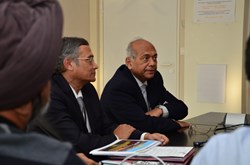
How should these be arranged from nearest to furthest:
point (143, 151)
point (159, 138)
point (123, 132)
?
point (143, 151) → point (159, 138) → point (123, 132)

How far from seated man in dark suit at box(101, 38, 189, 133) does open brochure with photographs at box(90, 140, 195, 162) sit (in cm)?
58

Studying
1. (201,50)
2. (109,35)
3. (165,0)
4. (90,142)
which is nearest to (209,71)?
(201,50)

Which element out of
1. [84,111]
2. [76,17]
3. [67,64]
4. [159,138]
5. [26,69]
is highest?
[76,17]

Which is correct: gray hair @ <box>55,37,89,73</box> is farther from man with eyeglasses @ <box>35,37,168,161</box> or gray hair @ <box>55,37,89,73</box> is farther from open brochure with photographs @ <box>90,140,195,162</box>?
open brochure with photographs @ <box>90,140,195,162</box>

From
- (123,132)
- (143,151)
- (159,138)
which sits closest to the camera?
(143,151)

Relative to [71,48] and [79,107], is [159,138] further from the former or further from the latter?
[71,48]

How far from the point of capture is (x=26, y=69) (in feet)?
2.47

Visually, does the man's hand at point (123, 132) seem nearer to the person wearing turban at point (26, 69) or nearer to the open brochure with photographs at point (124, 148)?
the open brochure with photographs at point (124, 148)

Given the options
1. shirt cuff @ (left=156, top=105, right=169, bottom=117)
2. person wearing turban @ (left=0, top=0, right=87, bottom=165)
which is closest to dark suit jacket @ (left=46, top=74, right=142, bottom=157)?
shirt cuff @ (left=156, top=105, right=169, bottom=117)

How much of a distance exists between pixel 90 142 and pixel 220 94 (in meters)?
2.72

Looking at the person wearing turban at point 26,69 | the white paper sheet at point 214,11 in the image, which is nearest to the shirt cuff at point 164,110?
the white paper sheet at point 214,11

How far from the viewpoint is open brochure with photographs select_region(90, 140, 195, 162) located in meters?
1.80

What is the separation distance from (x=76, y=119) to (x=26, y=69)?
152cm

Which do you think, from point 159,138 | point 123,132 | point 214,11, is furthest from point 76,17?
point 159,138
